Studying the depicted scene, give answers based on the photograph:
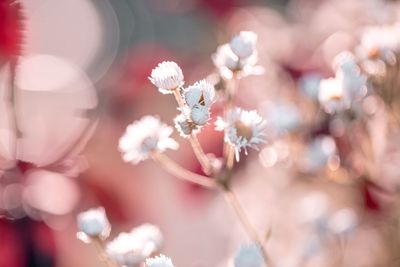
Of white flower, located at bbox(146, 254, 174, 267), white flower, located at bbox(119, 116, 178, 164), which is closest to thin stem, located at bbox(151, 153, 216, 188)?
white flower, located at bbox(119, 116, 178, 164)

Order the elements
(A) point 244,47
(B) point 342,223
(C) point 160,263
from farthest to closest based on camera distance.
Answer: (B) point 342,223 → (A) point 244,47 → (C) point 160,263

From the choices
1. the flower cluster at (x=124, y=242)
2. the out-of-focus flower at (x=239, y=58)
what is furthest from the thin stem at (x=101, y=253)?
the out-of-focus flower at (x=239, y=58)

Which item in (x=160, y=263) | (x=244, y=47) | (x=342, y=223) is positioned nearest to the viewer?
(x=160, y=263)

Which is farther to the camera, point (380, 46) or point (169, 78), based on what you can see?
point (380, 46)

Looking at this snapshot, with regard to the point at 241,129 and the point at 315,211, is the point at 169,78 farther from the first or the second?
the point at 315,211

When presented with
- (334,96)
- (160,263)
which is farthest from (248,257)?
(334,96)
